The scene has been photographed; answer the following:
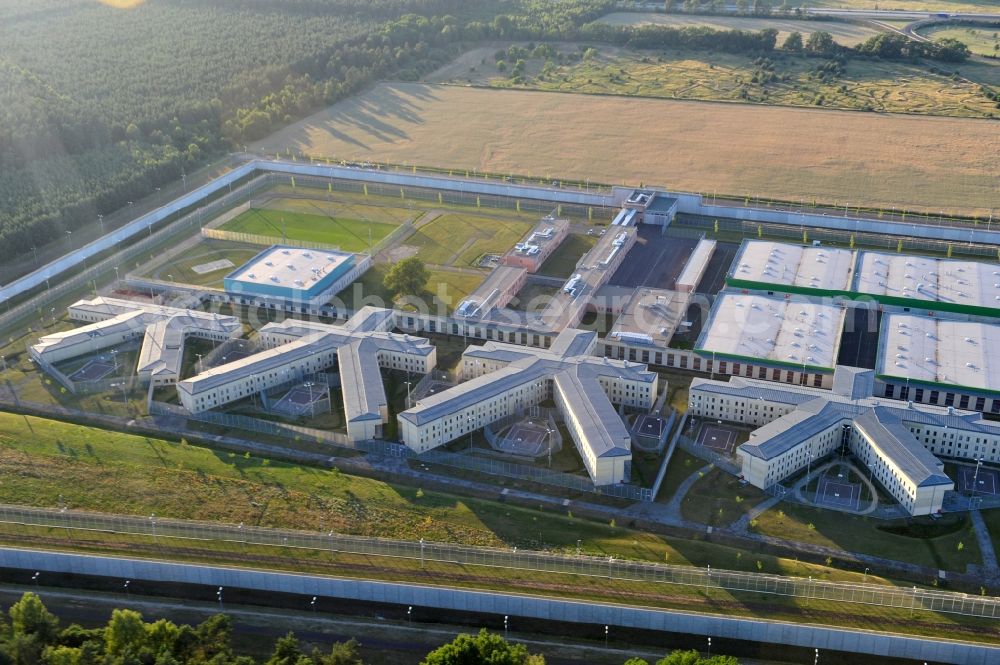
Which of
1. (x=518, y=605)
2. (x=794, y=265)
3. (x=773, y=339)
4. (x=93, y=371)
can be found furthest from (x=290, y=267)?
(x=518, y=605)

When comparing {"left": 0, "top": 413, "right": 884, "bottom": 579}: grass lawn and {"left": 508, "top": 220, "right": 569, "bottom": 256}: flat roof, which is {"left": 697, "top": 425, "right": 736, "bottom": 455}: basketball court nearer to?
{"left": 0, "top": 413, "right": 884, "bottom": 579}: grass lawn

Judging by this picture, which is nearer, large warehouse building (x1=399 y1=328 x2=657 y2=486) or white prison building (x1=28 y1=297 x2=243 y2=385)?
large warehouse building (x1=399 y1=328 x2=657 y2=486)

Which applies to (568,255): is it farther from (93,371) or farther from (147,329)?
(93,371)

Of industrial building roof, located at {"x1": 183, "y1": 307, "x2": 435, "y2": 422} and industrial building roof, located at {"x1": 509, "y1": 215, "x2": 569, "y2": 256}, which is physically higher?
industrial building roof, located at {"x1": 509, "y1": 215, "x2": 569, "y2": 256}

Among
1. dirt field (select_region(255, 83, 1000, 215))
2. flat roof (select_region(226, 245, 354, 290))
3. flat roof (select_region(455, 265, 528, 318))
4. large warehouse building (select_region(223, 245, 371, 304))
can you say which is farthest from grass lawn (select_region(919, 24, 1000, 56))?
flat roof (select_region(226, 245, 354, 290))

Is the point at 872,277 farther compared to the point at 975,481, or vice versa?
the point at 872,277

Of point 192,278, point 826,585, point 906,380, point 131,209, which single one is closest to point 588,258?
point 906,380
